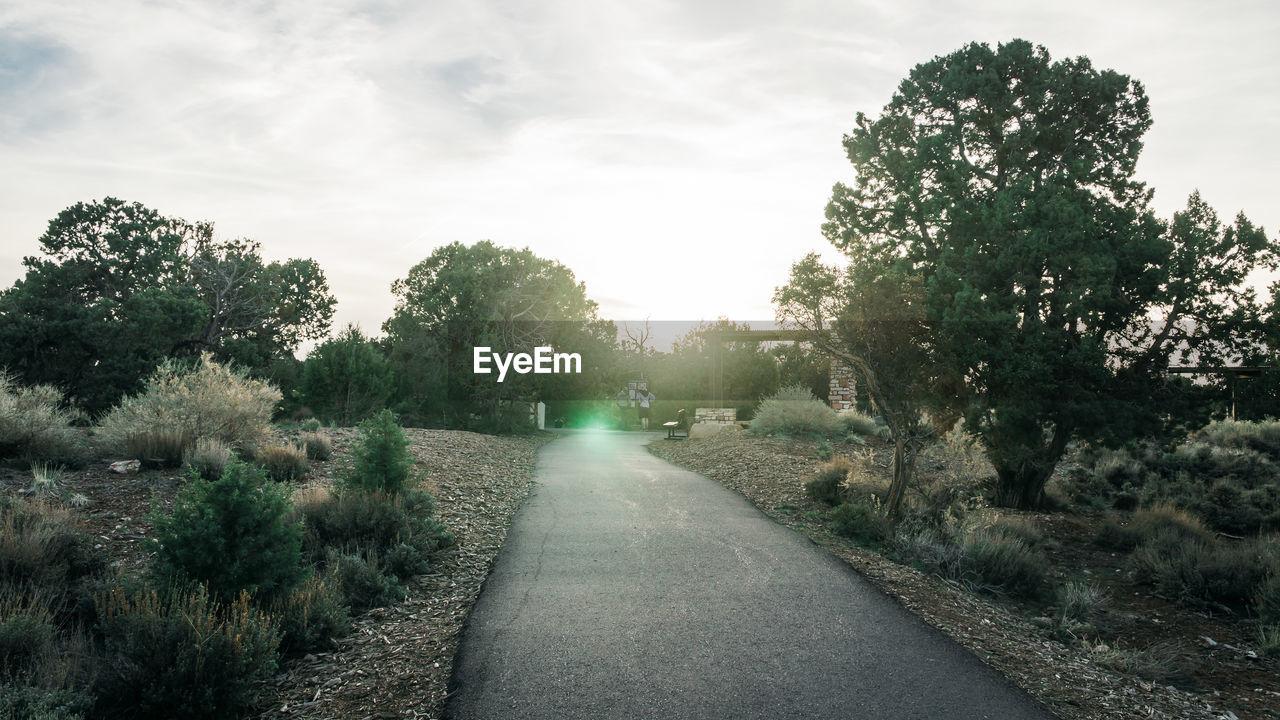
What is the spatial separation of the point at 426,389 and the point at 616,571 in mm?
20858

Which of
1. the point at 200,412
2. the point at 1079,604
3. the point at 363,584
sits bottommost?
the point at 1079,604

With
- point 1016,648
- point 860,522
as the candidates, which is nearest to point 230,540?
point 1016,648

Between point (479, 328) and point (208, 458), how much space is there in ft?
58.6

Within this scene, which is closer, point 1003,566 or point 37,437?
point 1003,566

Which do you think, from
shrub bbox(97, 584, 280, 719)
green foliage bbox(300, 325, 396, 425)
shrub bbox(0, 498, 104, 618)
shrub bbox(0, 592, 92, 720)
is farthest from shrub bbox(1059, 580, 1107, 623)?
green foliage bbox(300, 325, 396, 425)

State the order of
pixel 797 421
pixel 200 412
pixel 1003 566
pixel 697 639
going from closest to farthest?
pixel 697 639
pixel 1003 566
pixel 200 412
pixel 797 421

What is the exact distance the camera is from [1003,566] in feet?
25.9

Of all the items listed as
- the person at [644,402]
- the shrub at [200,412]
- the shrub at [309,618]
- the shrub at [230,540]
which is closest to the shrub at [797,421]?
the shrub at [200,412]

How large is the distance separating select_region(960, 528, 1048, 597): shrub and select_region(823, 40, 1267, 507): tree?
3055 millimetres

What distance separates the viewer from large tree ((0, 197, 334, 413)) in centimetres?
2231

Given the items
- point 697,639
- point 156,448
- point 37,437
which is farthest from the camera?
point 156,448

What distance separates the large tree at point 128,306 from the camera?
73.2 ft

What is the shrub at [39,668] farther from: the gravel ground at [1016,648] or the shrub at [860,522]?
the shrub at [860,522]

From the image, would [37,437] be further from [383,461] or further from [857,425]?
[857,425]
